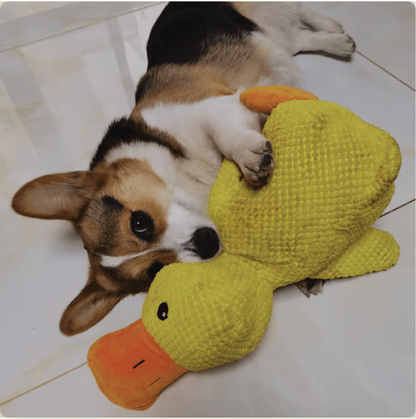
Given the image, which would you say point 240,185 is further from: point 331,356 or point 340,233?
point 331,356

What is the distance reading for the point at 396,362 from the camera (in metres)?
1.23

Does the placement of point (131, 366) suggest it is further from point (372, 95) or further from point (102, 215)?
point (372, 95)

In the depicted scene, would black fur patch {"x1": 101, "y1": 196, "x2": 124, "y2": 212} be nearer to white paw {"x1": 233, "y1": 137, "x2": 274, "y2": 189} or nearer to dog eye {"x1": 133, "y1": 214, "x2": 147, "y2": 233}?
dog eye {"x1": 133, "y1": 214, "x2": 147, "y2": 233}

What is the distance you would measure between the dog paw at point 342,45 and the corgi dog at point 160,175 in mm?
485

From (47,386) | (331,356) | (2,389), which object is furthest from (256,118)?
(2,389)

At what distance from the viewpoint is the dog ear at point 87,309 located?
1.32 m

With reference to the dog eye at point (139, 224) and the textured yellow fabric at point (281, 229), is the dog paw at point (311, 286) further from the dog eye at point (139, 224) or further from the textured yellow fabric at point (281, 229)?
the dog eye at point (139, 224)

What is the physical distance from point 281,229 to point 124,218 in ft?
1.71

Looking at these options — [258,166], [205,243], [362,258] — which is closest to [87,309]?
[205,243]

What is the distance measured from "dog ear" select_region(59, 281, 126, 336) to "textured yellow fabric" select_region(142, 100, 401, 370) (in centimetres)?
30

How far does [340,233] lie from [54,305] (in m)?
1.09

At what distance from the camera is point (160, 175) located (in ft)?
4.52

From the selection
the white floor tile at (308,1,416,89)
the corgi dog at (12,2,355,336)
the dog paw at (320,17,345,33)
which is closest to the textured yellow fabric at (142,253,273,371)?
the corgi dog at (12,2,355,336)

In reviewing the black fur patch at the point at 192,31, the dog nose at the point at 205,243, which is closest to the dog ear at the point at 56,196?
the dog nose at the point at 205,243
